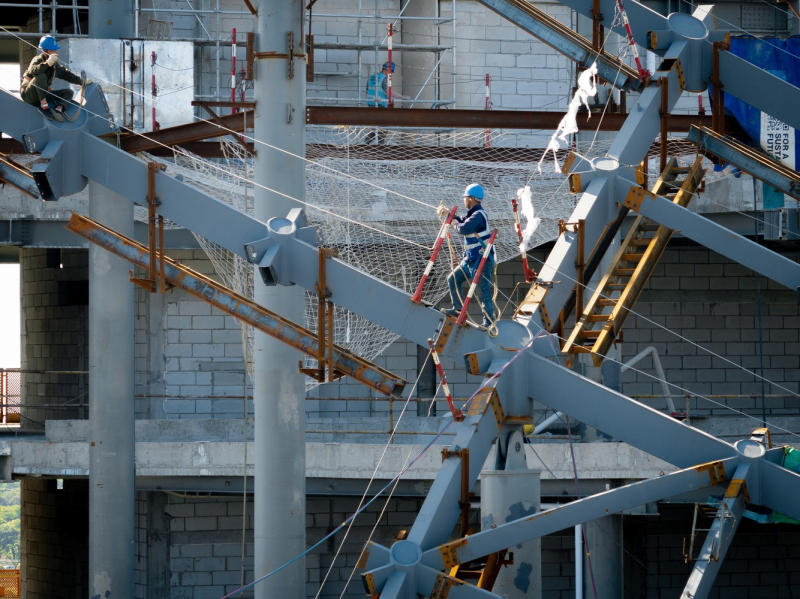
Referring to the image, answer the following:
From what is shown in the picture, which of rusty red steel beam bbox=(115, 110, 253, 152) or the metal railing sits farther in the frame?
the metal railing

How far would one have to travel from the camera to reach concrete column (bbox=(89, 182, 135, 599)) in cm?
1369

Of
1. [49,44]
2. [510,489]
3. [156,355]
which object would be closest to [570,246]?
[510,489]

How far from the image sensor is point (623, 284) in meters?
11.3

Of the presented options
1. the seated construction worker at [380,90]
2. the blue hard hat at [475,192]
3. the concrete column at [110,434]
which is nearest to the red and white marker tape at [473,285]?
the blue hard hat at [475,192]

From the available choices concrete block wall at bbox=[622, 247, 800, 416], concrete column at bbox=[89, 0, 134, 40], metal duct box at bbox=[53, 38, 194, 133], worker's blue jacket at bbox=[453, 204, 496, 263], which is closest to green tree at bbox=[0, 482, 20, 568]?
metal duct box at bbox=[53, 38, 194, 133]

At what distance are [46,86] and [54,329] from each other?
12811 mm

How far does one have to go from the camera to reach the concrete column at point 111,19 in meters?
15.6

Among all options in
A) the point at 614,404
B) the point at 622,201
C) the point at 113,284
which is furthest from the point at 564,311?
the point at 113,284

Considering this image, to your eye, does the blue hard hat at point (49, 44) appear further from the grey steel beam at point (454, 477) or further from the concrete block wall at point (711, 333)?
the concrete block wall at point (711, 333)

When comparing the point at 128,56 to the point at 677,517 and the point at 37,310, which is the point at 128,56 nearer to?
the point at 37,310

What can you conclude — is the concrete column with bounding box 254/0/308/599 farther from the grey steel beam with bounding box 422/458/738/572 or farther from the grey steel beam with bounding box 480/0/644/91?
the grey steel beam with bounding box 422/458/738/572

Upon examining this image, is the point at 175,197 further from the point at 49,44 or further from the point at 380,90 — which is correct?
the point at 380,90

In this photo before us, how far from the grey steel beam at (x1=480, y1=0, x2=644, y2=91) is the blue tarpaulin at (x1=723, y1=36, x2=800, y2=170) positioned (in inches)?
164

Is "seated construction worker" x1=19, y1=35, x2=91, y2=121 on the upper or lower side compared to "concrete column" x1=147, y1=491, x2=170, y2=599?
upper
